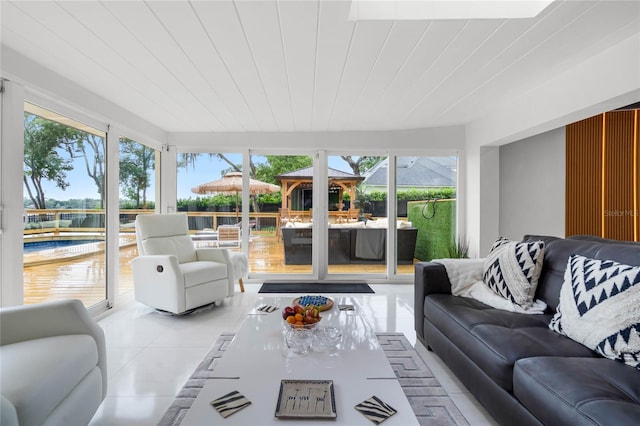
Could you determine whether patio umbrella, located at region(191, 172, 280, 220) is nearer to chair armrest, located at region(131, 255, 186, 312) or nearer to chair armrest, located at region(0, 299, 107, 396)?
chair armrest, located at region(131, 255, 186, 312)

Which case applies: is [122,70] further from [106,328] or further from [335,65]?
[106,328]

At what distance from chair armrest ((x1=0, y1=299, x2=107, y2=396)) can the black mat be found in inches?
103

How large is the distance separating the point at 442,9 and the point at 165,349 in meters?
3.03

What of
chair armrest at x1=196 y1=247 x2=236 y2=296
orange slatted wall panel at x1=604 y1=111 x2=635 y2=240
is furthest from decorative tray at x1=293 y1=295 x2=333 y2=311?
orange slatted wall panel at x1=604 y1=111 x2=635 y2=240

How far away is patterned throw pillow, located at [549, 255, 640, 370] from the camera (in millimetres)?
1373

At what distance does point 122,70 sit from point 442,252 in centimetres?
436

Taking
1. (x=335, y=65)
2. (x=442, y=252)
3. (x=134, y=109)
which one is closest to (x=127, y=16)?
(x=335, y=65)

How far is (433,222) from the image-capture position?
189 inches

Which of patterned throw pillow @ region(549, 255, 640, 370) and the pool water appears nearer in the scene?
patterned throw pillow @ region(549, 255, 640, 370)

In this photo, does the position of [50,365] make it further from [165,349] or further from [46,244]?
[46,244]

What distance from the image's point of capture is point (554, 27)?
81.0 inches

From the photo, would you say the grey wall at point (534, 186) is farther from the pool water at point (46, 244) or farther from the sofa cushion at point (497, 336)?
the pool water at point (46, 244)

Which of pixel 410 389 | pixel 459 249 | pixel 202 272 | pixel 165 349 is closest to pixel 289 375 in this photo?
pixel 410 389

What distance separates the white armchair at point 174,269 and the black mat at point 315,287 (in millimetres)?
790
